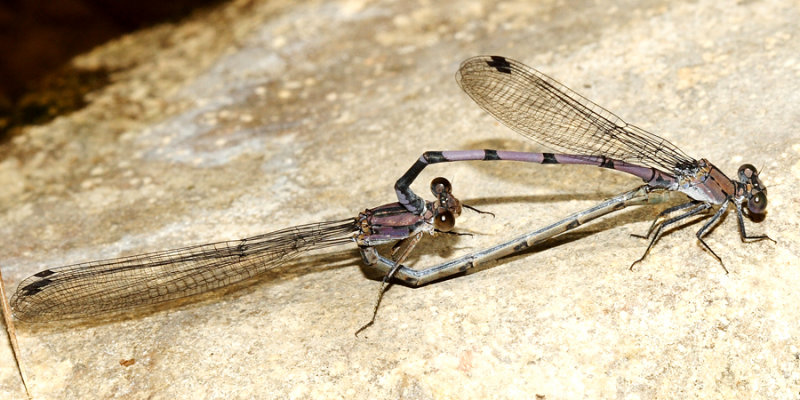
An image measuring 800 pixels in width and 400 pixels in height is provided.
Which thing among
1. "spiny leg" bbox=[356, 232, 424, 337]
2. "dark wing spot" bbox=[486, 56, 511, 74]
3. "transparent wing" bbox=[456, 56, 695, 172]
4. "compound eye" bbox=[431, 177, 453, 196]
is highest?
"dark wing spot" bbox=[486, 56, 511, 74]

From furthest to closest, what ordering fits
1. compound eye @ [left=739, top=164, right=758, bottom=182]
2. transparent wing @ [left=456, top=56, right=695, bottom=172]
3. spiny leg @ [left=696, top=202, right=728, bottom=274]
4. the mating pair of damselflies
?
transparent wing @ [left=456, top=56, right=695, bottom=172] → the mating pair of damselflies → compound eye @ [left=739, top=164, right=758, bottom=182] → spiny leg @ [left=696, top=202, right=728, bottom=274]

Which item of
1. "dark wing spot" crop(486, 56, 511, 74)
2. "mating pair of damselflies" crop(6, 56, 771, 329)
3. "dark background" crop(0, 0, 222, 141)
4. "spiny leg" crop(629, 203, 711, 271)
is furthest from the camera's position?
"dark background" crop(0, 0, 222, 141)

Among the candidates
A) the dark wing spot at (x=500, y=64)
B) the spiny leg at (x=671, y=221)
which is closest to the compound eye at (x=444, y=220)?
the spiny leg at (x=671, y=221)

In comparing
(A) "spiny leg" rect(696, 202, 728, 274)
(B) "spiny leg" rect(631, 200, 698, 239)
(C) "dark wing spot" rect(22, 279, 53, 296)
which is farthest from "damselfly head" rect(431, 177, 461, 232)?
(C) "dark wing spot" rect(22, 279, 53, 296)

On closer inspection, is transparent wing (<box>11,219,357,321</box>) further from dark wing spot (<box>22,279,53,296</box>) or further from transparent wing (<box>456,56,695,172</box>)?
transparent wing (<box>456,56,695,172</box>)

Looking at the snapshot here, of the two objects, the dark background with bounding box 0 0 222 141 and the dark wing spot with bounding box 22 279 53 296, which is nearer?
the dark wing spot with bounding box 22 279 53 296

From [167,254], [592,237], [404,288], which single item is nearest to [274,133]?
[167,254]

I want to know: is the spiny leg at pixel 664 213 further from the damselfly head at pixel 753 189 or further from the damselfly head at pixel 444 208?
the damselfly head at pixel 444 208

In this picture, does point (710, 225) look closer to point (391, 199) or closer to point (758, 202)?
point (758, 202)
